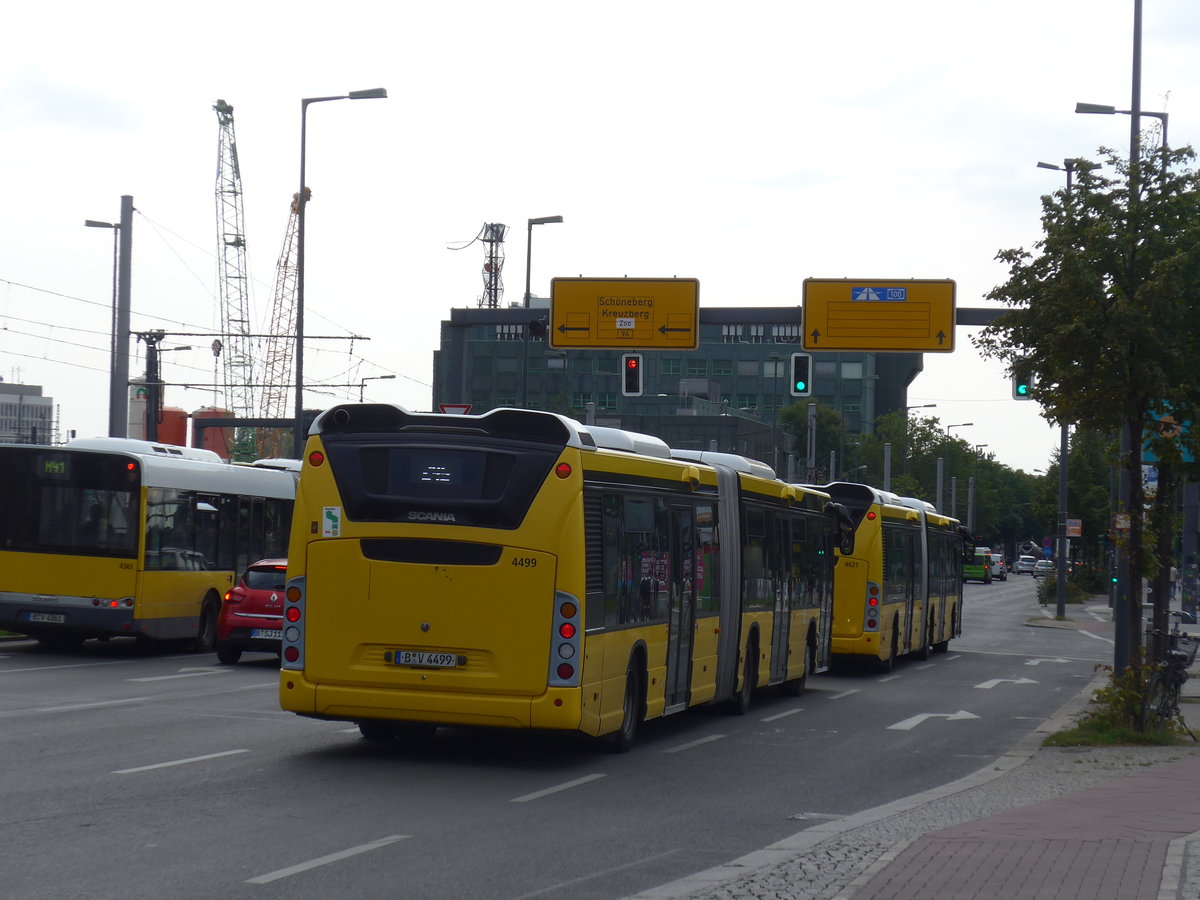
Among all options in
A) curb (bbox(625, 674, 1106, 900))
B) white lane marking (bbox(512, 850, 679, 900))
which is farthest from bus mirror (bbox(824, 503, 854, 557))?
white lane marking (bbox(512, 850, 679, 900))

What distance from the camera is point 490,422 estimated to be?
44.8 feet

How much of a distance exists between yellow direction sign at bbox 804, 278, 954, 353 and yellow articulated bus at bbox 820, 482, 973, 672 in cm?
261

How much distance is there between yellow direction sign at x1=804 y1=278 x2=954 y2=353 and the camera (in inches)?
1147

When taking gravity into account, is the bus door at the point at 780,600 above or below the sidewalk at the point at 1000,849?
above

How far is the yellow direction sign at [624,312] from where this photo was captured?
3048 centimetres

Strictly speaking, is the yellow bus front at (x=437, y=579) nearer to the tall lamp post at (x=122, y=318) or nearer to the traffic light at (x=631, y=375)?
the traffic light at (x=631, y=375)

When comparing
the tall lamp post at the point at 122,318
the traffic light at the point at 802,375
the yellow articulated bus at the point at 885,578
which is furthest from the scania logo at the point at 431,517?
the tall lamp post at the point at 122,318

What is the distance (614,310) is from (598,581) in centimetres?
1749

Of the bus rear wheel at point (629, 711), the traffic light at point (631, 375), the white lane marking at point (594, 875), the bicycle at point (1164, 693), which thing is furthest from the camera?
the traffic light at point (631, 375)

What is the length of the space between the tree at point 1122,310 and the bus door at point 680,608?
13.7 ft

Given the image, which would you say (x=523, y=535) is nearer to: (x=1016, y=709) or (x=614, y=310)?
(x=1016, y=709)

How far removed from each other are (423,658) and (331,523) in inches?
53.9

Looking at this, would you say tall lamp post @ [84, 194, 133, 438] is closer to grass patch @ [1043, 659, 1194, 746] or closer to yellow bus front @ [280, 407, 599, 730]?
yellow bus front @ [280, 407, 599, 730]

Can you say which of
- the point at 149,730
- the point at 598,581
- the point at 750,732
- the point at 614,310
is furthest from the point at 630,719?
the point at 614,310
